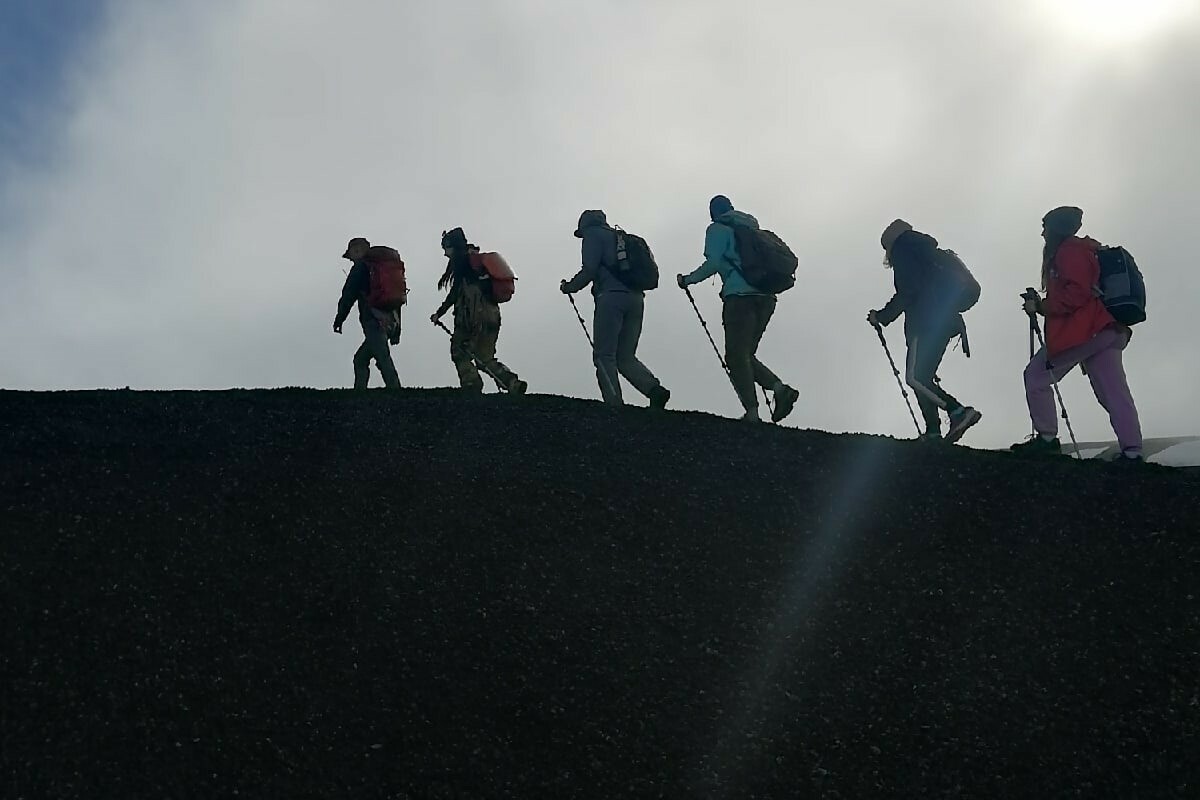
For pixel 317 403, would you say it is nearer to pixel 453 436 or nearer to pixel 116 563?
pixel 453 436

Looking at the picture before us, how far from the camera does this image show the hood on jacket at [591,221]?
54.6 feet

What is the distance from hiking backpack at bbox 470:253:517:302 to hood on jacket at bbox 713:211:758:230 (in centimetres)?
321

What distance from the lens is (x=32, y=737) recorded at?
349 inches

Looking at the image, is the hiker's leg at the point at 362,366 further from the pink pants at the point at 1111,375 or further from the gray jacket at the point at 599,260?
the pink pants at the point at 1111,375

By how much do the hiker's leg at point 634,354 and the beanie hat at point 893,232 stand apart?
9.46ft

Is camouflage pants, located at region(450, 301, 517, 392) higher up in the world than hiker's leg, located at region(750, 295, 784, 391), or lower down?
higher up

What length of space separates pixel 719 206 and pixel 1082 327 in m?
4.25

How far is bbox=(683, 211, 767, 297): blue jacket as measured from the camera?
1567cm

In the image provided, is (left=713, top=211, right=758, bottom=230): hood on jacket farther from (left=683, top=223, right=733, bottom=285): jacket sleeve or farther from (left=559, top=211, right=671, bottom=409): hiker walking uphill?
(left=559, top=211, right=671, bottom=409): hiker walking uphill

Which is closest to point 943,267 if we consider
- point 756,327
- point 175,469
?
point 756,327

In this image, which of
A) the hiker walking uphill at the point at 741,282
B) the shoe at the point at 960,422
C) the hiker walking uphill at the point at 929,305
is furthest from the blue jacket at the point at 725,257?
the shoe at the point at 960,422

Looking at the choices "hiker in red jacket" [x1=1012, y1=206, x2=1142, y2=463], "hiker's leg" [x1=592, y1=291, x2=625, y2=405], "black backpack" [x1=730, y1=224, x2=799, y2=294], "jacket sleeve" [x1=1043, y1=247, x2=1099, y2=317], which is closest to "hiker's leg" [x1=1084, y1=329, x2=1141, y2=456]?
"hiker in red jacket" [x1=1012, y1=206, x2=1142, y2=463]

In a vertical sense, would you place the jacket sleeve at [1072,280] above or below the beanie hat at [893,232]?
below

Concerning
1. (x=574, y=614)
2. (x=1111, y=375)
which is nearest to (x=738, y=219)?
(x=1111, y=375)
